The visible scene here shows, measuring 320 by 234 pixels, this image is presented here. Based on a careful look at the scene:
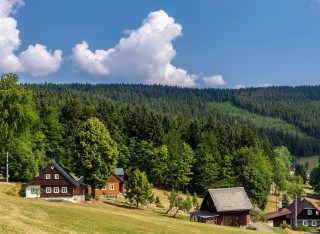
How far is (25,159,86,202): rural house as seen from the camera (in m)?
68.6

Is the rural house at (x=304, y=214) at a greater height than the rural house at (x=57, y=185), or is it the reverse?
the rural house at (x=57, y=185)

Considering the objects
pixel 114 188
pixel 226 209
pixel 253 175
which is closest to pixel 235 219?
pixel 226 209

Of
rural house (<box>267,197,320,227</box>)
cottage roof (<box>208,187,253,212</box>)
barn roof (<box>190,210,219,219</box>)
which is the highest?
cottage roof (<box>208,187,253,212</box>)

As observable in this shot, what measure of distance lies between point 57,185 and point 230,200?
2883 centimetres

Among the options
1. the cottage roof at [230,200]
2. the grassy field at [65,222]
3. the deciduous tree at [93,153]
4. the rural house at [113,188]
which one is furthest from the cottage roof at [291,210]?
the grassy field at [65,222]

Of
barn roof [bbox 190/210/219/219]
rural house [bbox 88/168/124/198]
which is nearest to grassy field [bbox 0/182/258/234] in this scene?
barn roof [bbox 190/210/219/219]

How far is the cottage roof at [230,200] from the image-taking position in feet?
213

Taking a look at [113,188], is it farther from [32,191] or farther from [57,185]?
[32,191]

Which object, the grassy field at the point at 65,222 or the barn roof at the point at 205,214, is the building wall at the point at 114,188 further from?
the grassy field at the point at 65,222

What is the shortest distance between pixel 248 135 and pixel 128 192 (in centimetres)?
4445

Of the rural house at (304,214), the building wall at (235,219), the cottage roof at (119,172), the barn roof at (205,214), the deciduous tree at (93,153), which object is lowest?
the rural house at (304,214)

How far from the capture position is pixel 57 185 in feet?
227

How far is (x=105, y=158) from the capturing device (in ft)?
226

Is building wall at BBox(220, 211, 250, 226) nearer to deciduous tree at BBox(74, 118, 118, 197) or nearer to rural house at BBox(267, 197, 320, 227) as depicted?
rural house at BBox(267, 197, 320, 227)
